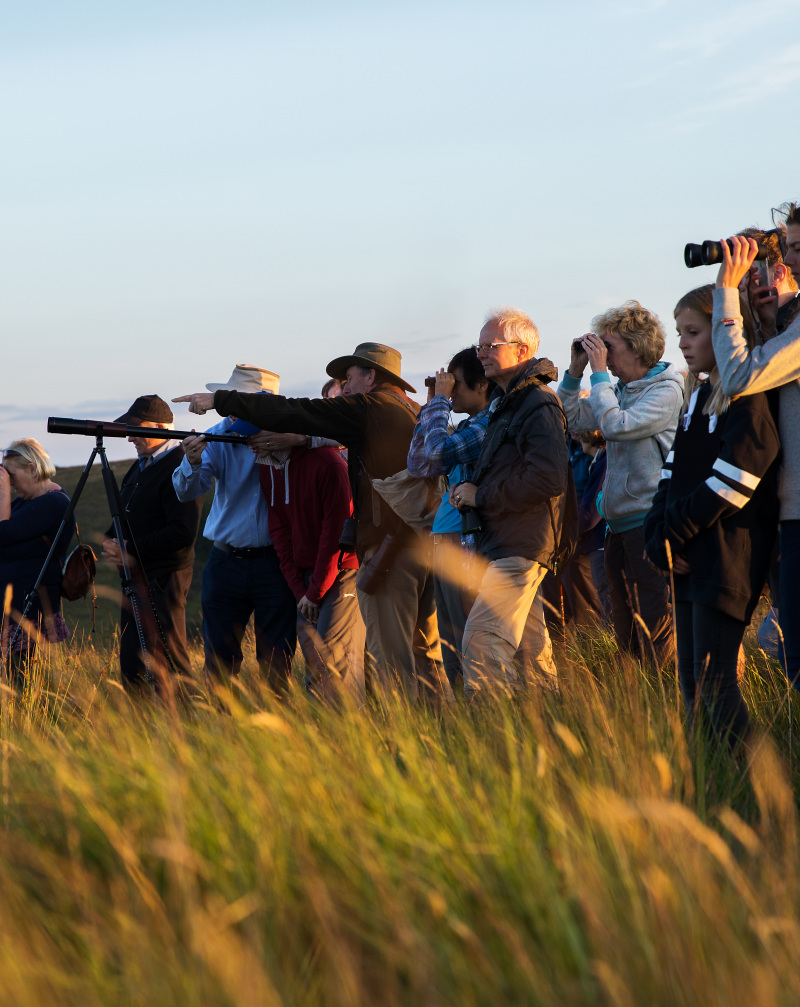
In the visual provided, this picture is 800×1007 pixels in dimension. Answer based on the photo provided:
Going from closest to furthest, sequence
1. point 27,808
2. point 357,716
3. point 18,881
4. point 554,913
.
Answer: point 554,913 < point 18,881 < point 27,808 < point 357,716

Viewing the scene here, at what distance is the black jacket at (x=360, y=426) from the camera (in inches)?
212

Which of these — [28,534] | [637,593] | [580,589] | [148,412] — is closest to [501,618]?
[637,593]

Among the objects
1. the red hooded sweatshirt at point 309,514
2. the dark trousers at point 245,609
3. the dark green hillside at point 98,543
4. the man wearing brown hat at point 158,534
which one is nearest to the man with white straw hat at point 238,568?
the dark trousers at point 245,609

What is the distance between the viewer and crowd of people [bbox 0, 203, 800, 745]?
363cm

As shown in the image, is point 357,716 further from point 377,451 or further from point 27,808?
point 377,451

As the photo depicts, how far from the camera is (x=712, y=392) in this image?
12.4ft

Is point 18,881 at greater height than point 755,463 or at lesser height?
lesser

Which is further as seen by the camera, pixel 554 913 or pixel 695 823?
pixel 554 913

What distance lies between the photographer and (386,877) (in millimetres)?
2189

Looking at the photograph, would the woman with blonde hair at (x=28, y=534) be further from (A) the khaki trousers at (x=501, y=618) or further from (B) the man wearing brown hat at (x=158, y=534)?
(A) the khaki trousers at (x=501, y=618)

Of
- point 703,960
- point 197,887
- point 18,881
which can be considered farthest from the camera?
point 18,881

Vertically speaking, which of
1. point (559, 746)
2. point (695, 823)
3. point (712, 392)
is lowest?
point (559, 746)

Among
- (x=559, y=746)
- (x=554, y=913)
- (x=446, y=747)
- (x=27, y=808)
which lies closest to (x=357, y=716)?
(x=446, y=747)

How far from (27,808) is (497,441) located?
2899 mm
